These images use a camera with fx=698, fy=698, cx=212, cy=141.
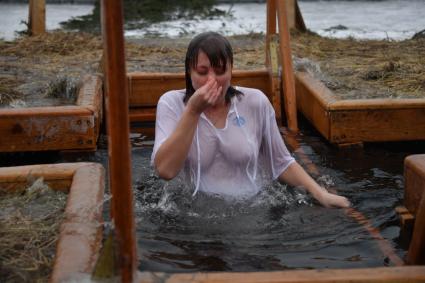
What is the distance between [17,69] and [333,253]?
15.4 feet

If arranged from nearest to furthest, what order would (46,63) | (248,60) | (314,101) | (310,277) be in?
(310,277), (314,101), (46,63), (248,60)

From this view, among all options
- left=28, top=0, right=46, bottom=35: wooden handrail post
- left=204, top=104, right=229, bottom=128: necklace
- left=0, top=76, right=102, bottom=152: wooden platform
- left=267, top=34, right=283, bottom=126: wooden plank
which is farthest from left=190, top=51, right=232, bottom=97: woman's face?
left=28, top=0, right=46, bottom=35: wooden handrail post

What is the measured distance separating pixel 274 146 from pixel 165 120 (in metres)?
0.68

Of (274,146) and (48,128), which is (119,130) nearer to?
(274,146)

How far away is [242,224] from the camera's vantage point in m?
3.80

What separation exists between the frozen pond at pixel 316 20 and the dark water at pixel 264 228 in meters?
6.90

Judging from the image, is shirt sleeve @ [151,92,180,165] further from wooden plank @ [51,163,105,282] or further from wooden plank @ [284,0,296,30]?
wooden plank @ [284,0,296,30]

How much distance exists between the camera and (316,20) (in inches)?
549

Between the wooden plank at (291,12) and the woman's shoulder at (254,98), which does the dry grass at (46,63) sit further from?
the wooden plank at (291,12)

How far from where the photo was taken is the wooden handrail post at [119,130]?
1.92 metres

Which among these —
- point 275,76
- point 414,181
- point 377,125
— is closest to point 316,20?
point 275,76

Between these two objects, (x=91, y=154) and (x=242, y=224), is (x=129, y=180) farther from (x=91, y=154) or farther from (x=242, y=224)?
(x=91, y=154)

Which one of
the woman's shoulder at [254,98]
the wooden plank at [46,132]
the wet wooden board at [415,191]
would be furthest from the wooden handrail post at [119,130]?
the wooden plank at [46,132]

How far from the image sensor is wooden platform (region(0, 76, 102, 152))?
5215mm
